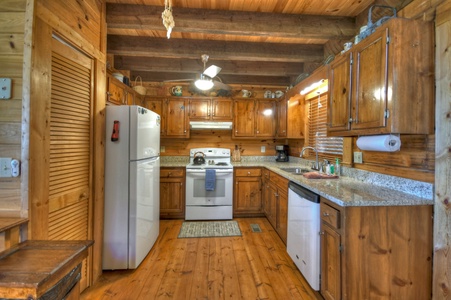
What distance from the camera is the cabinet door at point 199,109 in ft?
12.5

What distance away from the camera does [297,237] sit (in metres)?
2.05

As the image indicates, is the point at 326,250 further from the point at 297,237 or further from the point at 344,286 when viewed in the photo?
the point at 297,237

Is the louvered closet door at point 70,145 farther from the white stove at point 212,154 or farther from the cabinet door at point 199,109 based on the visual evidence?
the white stove at point 212,154

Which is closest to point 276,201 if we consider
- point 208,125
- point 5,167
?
point 208,125

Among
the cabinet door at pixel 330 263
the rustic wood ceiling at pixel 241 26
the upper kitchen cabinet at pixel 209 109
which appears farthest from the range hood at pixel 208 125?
the cabinet door at pixel 330 263

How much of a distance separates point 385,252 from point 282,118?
104 inches

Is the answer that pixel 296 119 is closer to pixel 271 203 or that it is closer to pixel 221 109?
pixel 221 109

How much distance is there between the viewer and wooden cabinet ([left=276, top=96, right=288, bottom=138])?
3.57 metres

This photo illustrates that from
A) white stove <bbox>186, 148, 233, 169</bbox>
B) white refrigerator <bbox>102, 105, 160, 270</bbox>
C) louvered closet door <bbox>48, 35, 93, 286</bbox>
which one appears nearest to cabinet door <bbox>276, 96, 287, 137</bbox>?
white stove <bbox>186, 148, 233, 169</bbox>

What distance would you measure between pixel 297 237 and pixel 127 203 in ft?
5.68

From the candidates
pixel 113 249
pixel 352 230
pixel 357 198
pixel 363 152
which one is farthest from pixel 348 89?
pixel 113 249

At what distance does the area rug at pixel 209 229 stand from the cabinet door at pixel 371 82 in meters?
2.18

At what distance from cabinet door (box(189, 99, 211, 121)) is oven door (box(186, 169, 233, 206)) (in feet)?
3.39

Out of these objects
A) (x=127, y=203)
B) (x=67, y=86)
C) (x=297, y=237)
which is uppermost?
(x=67, y=86)
